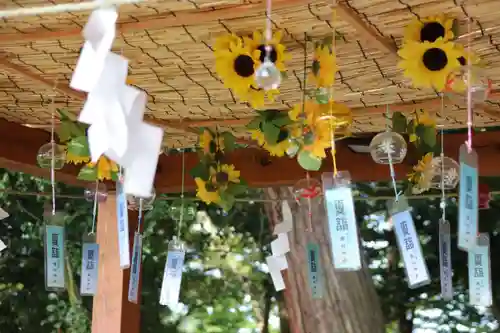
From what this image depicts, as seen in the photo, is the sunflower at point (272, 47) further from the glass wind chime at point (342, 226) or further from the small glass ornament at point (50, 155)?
the small glass ornament at point (50, 155)

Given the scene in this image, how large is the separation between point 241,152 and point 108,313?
65cm

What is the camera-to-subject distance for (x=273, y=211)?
348 centimetres

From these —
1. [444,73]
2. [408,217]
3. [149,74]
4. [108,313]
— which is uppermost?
[149,74]

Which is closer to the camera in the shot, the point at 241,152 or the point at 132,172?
the point at 132,172

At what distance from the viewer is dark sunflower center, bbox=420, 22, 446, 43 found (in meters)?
Result: 1.32

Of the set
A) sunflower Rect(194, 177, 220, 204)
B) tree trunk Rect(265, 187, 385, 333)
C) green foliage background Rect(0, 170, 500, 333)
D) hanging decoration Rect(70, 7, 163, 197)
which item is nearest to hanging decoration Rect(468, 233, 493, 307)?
sunflower Rect(194, 177, 220, 204)

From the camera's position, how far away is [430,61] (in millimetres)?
1324

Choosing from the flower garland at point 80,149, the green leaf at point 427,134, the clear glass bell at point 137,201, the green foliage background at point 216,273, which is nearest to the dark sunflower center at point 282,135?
the green leaf at point 427,134

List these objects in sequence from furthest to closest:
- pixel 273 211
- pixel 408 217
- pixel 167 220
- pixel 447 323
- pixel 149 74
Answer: pixel 167 220, pixel 447 323, pixel 273 211, pixel 149 74, pixel 408 217

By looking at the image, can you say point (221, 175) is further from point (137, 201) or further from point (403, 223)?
point (403, 223)

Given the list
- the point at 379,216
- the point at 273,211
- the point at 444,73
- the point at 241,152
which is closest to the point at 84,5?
the point at 444,73

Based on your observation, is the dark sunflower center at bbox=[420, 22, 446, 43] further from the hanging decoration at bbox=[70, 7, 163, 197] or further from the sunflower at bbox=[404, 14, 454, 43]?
the hanging decoration at bbox=[70, 7, 163, 197]

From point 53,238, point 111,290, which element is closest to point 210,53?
point 53,238

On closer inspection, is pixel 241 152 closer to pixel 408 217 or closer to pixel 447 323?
pixel 408 217
